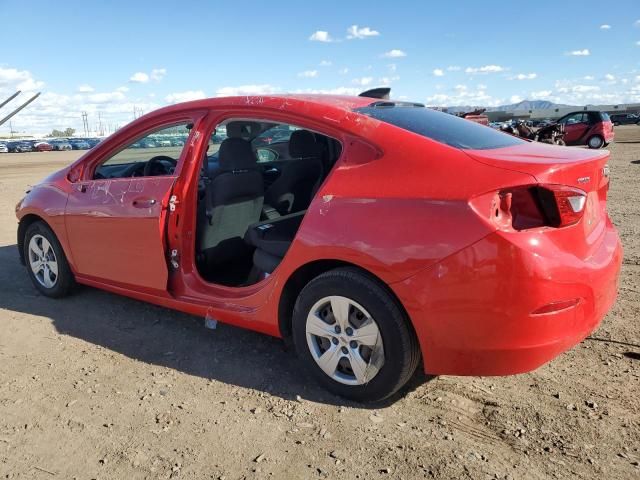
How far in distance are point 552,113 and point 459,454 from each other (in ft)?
402

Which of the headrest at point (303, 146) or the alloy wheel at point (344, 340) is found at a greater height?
the headrest at point (303, 146)

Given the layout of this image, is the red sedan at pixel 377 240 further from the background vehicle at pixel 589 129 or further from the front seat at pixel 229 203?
the background vehicle at pixel 589 129

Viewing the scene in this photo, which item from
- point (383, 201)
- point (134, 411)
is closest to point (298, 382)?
point (134, 411)

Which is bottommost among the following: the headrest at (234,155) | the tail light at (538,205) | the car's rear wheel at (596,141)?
the car's rear wheel at (596,141)

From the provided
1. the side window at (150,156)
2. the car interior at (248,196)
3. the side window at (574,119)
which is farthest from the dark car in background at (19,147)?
the car interior at (248,196)

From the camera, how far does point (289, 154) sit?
4.45 meters

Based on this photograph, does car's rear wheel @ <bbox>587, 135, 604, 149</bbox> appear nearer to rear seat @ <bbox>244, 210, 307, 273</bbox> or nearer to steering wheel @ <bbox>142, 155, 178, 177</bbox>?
rear seat @ <bbox>244, 210, 307, 273</bbox>

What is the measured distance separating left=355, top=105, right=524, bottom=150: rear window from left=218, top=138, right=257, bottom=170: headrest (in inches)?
44.5

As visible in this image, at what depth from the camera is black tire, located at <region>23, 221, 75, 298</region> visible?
4.51m

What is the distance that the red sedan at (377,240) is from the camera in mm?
2395

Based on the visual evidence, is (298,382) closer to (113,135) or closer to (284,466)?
(284,466)

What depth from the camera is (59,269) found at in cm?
454

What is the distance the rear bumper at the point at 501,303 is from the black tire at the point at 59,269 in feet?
10.5

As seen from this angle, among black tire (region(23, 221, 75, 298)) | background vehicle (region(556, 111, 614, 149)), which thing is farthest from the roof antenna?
background vehicle (region(556, 111, 614, 149))
